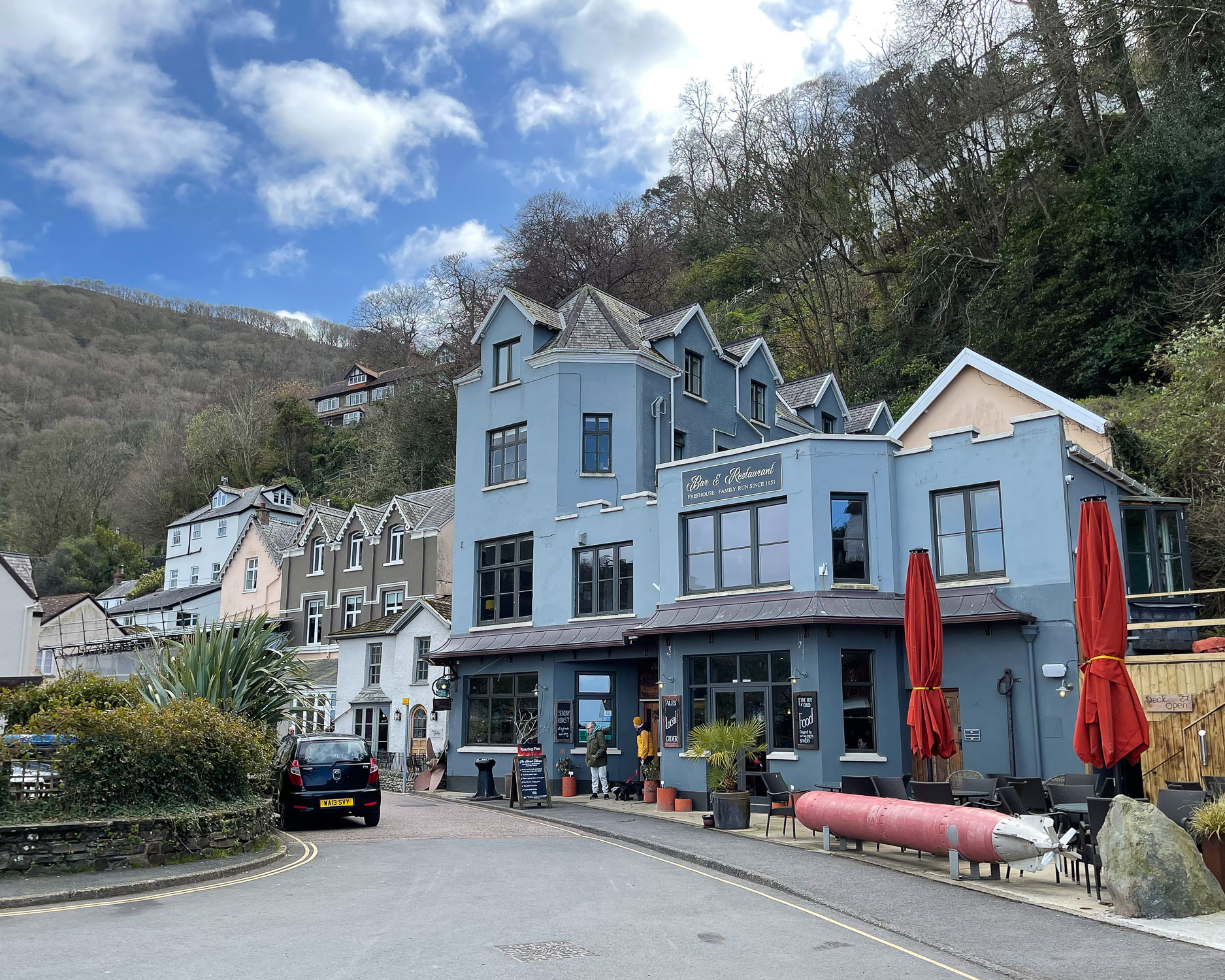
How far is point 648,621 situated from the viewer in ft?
73.5

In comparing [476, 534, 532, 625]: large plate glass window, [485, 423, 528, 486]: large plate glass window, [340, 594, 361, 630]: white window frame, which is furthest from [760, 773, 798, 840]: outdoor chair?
[340, 594, 361, 630]: white window frame

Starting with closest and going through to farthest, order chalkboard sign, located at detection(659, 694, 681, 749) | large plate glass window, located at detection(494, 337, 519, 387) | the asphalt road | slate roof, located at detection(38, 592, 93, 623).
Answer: the asphalt road < chalkboard sign, located at detection(659, 694, 681, 749) < large plate glass window, located at detection(494, 337, 519, 387) < slate roof, located at detection(38, 592, 93, 623)

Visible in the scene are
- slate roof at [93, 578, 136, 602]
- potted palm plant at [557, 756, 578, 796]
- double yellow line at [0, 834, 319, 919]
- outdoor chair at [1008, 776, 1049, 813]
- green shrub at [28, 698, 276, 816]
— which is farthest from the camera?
slate roof at [93, 578, 136, 602]

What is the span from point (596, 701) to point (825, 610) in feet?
25.6

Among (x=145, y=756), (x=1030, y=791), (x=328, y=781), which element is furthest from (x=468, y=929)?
(x=328, y=781)

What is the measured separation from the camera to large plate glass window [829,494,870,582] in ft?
67.9

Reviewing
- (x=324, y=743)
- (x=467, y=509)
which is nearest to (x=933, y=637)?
(x=324, y=743)

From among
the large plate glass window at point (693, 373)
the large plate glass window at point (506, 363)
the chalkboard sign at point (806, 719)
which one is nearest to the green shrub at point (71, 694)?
the chalkboard sign at point (806, 719)

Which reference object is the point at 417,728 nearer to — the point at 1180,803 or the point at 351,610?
the point at 351,610

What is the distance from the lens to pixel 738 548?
863 inches

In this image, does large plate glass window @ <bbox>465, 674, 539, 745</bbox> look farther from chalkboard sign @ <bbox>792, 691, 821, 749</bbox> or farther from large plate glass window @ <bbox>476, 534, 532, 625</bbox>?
chalkboard sign @ <bbox>792, 691, 821, 749</bbox>

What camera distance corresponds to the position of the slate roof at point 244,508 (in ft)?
180

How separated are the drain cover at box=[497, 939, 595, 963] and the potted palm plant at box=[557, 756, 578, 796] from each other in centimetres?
1612

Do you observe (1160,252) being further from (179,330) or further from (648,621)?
(179,330)
